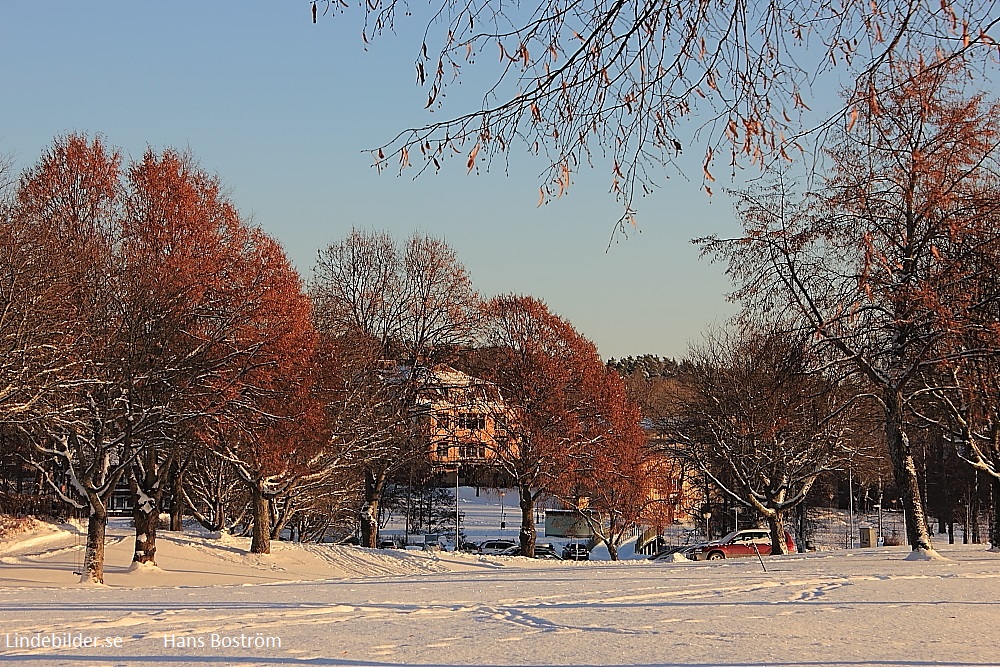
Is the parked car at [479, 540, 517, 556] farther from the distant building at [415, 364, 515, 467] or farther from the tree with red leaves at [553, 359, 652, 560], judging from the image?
the distant building at [415, 364, 515, 467]

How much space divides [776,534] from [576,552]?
54.1ft

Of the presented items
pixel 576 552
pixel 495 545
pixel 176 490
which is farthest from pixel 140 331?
pixel 495 545

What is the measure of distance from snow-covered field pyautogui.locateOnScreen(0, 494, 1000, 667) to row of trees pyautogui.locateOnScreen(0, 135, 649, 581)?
7932 millimetres

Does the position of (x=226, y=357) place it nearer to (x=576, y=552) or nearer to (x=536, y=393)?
(x=536, y=393)

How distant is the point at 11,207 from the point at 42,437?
18.9 ft

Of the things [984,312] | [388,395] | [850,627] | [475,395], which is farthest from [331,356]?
[850,627]

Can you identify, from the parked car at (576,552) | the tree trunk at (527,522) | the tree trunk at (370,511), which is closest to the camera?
the tree trunk at (370,511)

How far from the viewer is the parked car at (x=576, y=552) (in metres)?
51.8

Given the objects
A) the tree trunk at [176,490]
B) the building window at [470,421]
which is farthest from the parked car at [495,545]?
the tree trunk at [176,490]

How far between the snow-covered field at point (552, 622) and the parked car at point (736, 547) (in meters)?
19.3

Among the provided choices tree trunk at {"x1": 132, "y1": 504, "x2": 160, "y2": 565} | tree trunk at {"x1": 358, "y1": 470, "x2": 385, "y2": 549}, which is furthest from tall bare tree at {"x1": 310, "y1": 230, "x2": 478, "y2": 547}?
tree trunk at {"x1": 132, "y1": 504, "x2": 160, "y2": 565}

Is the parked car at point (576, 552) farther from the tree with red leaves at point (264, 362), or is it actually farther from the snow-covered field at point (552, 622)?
the snow-covered field at point (552, 622)

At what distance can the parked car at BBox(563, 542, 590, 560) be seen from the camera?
51.8 metres

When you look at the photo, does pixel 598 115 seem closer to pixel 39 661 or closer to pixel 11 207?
pixel 39 661
